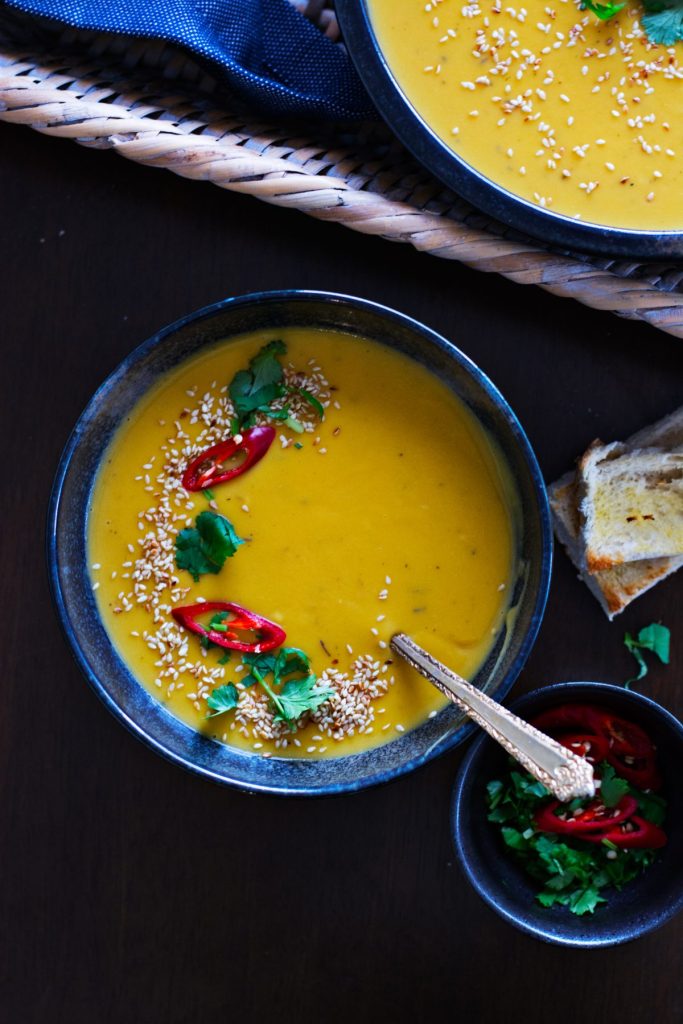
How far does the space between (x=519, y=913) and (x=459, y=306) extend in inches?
44.9

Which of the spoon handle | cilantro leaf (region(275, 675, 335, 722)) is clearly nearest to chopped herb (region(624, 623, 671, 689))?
the spoon handle

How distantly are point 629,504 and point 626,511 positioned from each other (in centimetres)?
1

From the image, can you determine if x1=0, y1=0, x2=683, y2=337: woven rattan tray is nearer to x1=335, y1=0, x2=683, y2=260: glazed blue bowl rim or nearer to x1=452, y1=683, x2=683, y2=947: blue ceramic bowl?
x1=335, y1=0, x2=683, y2=260: glazed blue bowl rim

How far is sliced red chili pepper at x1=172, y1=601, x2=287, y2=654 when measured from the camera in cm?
170

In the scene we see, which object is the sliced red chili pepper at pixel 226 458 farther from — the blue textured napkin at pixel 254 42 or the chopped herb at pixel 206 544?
the blue textured napkin at pixel 254 42

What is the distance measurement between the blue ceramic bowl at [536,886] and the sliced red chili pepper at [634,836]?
3 cm

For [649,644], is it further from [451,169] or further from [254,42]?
[254,42]

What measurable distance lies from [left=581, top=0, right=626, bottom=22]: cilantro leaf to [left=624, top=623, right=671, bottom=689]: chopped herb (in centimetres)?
112

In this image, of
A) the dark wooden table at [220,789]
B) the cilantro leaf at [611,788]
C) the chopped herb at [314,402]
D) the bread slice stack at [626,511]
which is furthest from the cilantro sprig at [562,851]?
the chopped herb at [314,402]

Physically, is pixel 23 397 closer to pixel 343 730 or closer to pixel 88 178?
pixel 88 178

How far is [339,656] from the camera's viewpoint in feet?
5.67

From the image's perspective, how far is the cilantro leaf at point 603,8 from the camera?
1.57 meters

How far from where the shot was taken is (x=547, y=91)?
5.23 ft

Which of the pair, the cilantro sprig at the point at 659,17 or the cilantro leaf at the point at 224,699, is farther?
the cilantro leaf at the point at 224,699
